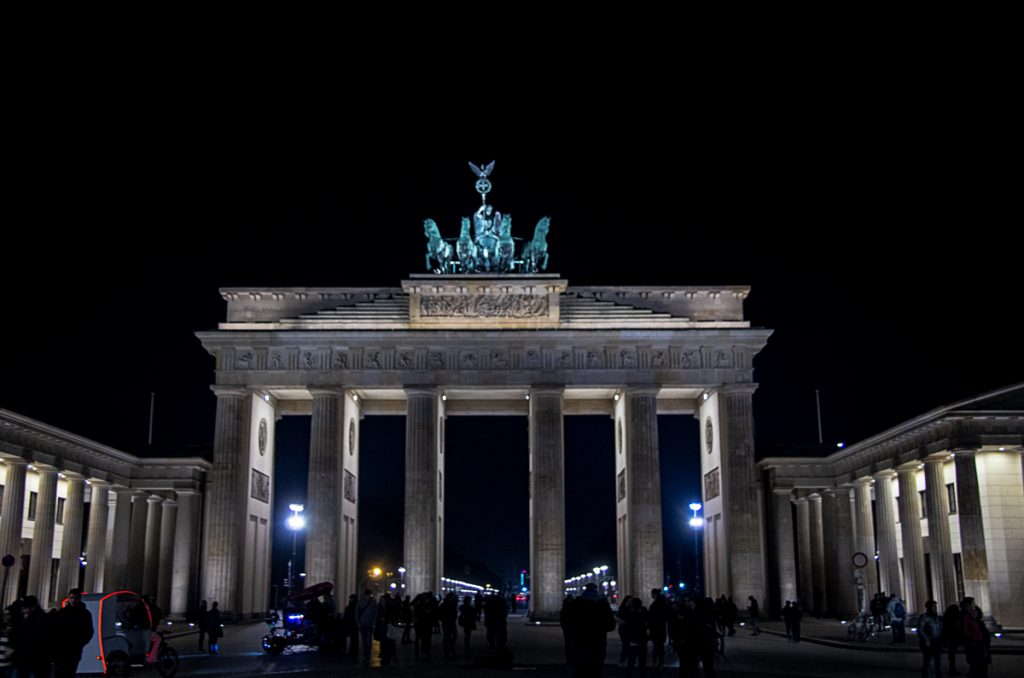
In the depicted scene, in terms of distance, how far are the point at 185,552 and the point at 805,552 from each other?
3445cm

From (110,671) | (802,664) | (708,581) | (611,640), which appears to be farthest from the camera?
(708,581)

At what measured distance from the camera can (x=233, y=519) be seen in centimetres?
5612

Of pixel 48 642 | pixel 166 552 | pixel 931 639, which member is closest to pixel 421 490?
pixel 166 552

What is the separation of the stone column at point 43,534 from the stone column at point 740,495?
109 feet

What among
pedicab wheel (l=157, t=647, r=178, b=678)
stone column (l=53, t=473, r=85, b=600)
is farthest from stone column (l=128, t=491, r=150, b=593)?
pedicab wheel (l=157, t=647, r=178, b=678)

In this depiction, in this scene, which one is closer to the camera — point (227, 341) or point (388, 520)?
point (227, 341)

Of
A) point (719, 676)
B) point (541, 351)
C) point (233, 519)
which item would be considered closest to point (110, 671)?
point (719, 676)

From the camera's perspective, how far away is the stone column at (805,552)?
60094 millimetres

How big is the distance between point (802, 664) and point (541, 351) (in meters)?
31.6

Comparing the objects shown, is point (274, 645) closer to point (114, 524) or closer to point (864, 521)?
point (114, 524)

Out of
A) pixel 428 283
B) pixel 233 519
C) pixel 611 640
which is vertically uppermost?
pixel 428 283

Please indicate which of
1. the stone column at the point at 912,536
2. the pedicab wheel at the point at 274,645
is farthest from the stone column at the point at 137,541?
the stone column at the point at 912,536

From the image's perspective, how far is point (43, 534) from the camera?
1956 inches

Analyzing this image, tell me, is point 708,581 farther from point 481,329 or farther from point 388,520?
point 388,520
